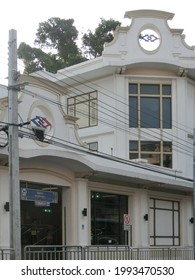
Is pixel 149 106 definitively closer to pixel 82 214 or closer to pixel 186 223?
pixel 186 223

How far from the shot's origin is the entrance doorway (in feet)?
77.5

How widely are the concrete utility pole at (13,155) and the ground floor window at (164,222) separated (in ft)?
44.4

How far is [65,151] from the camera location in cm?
2256

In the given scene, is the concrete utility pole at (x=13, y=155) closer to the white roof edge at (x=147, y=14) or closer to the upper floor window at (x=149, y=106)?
the upper floor window at (x=149, y=106)

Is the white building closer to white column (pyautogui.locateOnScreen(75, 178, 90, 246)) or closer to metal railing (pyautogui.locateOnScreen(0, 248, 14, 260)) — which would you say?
white column (pyautogui.locateOnScreen(75, 178, 90, 246))

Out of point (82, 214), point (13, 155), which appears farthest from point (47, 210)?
point (13, 155)

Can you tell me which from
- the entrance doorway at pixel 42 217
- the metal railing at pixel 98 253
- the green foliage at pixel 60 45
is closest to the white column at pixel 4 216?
the metal railing at pixel 98 253

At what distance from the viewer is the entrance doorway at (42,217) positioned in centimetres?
2362

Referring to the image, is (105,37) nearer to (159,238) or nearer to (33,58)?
(33,58)

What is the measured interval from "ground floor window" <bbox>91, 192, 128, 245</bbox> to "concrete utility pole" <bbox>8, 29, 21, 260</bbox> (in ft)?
30.0

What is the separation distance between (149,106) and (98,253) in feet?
51.4

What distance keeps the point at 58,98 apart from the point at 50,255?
748cm

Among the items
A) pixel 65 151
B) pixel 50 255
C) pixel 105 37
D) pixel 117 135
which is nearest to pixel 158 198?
pixel 117 135

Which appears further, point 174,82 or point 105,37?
point 105,37
